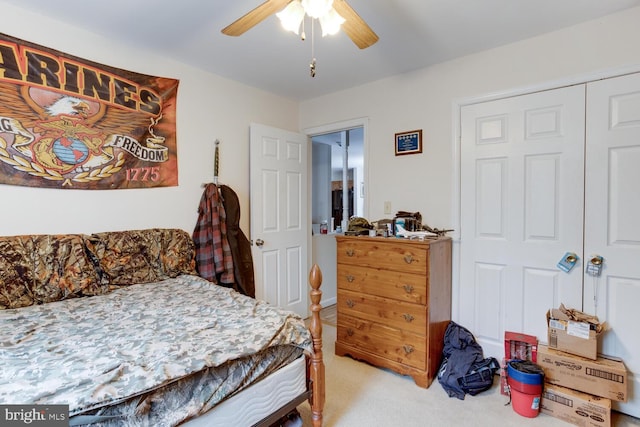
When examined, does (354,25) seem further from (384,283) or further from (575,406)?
(575,406)

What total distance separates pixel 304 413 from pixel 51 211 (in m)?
2.06

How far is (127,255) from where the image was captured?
7.28 feet

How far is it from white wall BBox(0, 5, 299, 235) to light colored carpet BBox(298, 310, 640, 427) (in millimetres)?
1707

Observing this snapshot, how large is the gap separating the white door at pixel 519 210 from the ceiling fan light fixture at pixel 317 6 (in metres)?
1.68

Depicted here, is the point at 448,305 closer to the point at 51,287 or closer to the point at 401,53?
the point at 401,53

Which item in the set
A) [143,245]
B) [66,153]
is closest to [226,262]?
[143,245]

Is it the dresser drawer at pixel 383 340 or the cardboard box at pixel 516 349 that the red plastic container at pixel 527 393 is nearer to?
the cardboard box at pixel 516 349

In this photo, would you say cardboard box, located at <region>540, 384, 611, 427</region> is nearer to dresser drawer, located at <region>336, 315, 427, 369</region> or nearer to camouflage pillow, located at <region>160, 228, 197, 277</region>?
dresser drawer, located at <region>336, 315, 427, 369</region>

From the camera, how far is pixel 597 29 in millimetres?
2045

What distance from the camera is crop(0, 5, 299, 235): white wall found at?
6.45ft

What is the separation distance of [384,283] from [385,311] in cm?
21

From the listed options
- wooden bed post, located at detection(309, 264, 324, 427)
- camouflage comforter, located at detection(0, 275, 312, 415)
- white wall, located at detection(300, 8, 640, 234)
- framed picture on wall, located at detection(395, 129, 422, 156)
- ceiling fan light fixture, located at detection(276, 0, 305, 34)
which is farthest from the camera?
framed picture on wall, located at detection(395, 129, 422, 156)

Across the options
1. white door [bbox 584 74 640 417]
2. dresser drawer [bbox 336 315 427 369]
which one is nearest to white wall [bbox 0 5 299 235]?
dresser drawer [bbox 336 315 427 369]

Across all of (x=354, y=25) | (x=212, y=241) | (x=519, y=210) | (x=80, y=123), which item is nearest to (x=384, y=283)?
(x=519, y=210)
